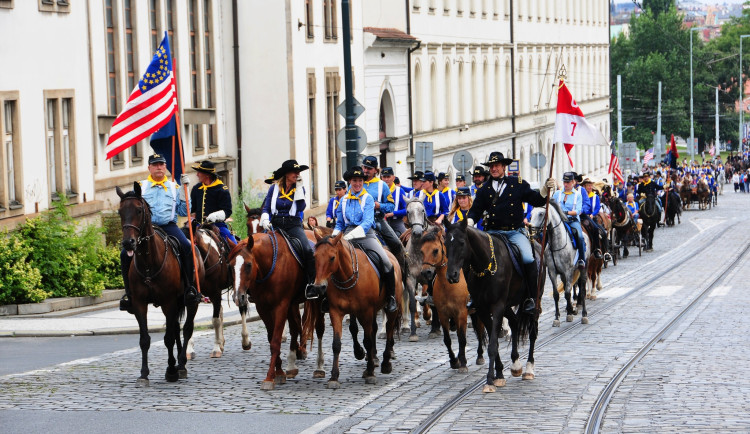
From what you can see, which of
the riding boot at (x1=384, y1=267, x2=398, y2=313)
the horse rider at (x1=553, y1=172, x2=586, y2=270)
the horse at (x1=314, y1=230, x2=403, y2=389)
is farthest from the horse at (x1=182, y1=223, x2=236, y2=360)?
the horse rider at (x1=553, y1=172, x2=586, y2=270)

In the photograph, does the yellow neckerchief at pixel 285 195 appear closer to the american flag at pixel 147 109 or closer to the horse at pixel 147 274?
the horse at pixel 147 274

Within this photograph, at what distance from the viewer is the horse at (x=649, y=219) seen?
42469 millimetres

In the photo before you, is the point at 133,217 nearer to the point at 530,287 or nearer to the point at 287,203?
the point at 287,203

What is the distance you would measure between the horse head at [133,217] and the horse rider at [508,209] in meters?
3.45

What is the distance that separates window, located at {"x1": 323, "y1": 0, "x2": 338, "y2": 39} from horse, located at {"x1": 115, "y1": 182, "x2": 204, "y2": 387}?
24.5 m

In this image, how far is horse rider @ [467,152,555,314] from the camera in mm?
14961

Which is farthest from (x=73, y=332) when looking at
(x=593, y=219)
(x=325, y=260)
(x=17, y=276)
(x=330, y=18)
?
(x=330, y=18)

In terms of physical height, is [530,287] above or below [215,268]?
below

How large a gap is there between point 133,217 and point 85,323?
23.3 ft

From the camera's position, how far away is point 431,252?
14133mm

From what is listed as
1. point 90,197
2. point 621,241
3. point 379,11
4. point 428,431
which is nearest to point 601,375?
point 428,431

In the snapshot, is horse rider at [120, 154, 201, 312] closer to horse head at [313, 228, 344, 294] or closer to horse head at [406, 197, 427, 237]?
horse head at [313, 228, 344, 294]

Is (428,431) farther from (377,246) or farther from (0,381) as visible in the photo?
(0,381)

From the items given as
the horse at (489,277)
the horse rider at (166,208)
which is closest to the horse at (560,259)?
the horse at (489,277)
